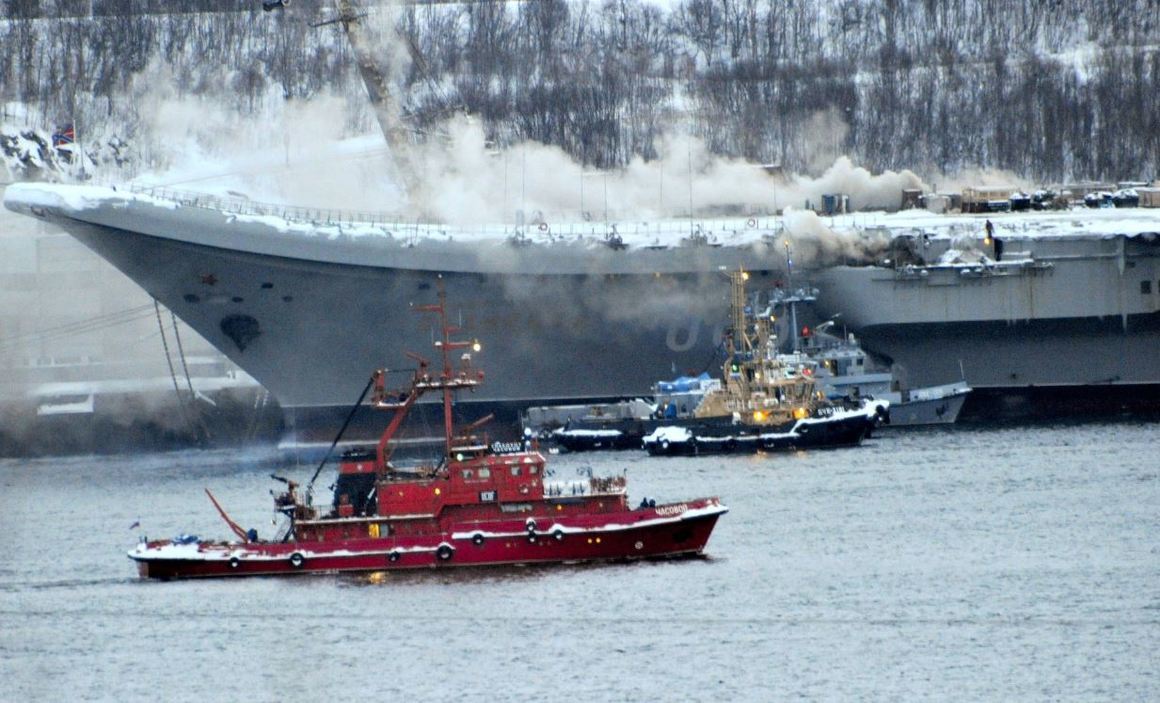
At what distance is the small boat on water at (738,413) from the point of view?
59.5 meters

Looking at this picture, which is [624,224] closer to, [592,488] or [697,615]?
[592,488]

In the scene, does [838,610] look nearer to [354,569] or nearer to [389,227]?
[354,569]

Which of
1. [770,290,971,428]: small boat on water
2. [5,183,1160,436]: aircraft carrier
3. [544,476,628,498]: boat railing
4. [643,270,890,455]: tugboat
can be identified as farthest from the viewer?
[770,290,971,428]: small boat on water

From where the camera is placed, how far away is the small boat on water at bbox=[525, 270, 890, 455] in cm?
5947

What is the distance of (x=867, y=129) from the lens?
88062 millimetres

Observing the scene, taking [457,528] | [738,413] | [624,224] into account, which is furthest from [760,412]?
[457,528]

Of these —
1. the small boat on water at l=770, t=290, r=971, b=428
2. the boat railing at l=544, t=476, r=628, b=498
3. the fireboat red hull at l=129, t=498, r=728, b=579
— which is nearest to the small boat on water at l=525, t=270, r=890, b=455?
the small boat on water at l=770, t=290, r=971, b=428

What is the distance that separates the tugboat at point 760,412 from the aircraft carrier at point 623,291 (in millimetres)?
3265

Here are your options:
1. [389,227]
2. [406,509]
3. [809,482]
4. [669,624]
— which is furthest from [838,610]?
[389,227]

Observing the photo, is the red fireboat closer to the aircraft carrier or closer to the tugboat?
the tugboat

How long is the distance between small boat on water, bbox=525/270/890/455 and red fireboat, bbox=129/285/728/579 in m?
20.4

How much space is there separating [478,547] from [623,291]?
2721cm

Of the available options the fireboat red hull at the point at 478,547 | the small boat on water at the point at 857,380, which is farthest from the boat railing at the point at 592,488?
the small boat on water at the point at 857,380

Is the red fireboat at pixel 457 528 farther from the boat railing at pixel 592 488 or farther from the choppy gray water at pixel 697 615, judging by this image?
the choppy gray water at pixel 697 615
